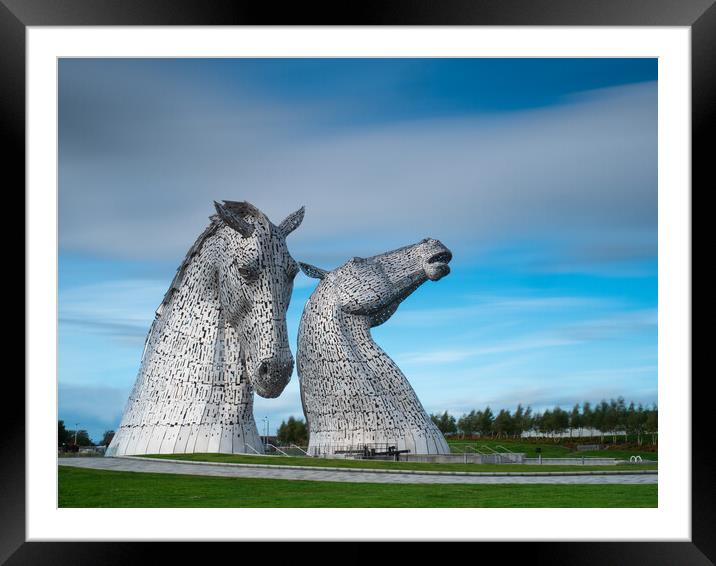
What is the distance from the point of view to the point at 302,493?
41.4ft

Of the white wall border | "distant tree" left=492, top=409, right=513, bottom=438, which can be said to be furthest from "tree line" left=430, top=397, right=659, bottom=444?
the white wall border

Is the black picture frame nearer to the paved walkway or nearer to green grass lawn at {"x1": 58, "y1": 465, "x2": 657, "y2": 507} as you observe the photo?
green grass lawn at {"x1": 58, "y1": 465, "x2": 657, "y2": 507}

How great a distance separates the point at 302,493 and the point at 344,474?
2.19 m

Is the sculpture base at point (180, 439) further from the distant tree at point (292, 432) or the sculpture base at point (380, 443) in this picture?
the distant tree at point (292, 432)

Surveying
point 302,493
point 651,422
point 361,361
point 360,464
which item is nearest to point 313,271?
point 361,361

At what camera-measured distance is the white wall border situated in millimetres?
9023

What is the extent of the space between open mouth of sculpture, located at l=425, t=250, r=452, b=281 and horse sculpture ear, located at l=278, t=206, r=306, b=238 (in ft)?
19.0

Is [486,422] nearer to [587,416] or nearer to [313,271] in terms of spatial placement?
[587,416]
